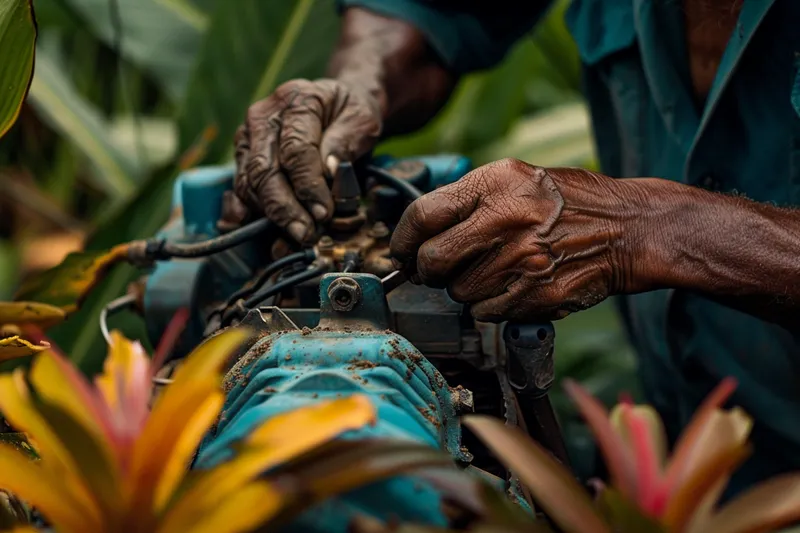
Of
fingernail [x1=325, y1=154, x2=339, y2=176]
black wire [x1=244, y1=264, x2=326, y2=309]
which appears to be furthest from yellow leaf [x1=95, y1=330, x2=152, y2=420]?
fingernail [x1=325, y1=154, x2=339, y2=176]

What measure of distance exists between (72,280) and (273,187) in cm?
37

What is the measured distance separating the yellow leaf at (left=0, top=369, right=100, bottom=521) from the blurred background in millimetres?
1402

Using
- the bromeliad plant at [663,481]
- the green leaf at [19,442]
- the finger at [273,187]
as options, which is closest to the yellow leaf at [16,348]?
the green leaf at [19,442]

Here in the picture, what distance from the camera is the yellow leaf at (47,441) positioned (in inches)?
25.7

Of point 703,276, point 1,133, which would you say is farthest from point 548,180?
point 1,133

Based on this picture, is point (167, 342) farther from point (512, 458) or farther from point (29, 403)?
point (512, 458)

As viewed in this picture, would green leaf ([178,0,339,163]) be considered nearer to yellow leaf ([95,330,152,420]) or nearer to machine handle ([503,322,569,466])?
machine handle ([503,322,569,466])

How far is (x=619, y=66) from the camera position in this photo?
1.75 metres

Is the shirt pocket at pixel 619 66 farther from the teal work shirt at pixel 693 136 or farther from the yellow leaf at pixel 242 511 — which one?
the yellow leaf at pixel 242 511

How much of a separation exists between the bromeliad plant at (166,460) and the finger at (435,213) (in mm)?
451

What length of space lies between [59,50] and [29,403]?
143 inches

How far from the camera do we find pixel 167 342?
0.78 metres

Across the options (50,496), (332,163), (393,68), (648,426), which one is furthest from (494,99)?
(50,496)

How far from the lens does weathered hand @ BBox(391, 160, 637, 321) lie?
3.68 feet
